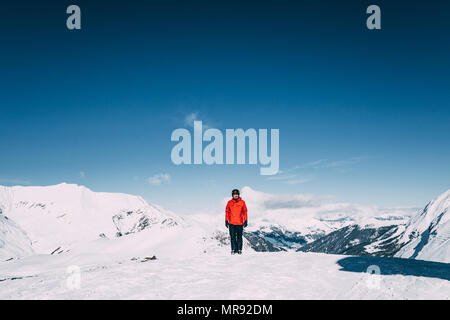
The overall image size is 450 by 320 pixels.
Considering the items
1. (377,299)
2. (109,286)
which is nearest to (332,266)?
(377,299)

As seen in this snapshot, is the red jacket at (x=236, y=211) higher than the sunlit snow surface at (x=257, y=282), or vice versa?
the red jacket at (x=236, y=211)

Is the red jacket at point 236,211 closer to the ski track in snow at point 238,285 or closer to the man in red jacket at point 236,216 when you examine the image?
the man in red jacket at point 236,216

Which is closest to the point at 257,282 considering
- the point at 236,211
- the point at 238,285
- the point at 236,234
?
the point at 238,285

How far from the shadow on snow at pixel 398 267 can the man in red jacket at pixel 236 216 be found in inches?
244

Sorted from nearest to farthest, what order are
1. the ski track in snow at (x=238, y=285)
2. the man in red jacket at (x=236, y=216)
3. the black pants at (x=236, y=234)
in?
1. the ski track in snow at (x=238, y=285)
2. the man in red jacket at (x=236, y=216)
3. the black pants at (x=236, y=234)

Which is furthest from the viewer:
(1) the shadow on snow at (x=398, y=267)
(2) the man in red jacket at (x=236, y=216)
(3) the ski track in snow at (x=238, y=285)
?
(2) the man in red jacket at (x=236, y=216)

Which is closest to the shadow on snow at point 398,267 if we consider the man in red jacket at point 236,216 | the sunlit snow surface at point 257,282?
the sunlit snow surface at point 257,282

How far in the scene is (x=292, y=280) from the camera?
11172mm

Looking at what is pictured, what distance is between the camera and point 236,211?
1850 cm

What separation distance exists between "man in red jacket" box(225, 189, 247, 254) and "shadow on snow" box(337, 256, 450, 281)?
20.4ft

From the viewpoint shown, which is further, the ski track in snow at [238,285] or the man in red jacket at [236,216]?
the man in red jacket at [236,216]

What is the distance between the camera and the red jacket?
60.7 ft

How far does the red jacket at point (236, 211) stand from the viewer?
18516 mm
